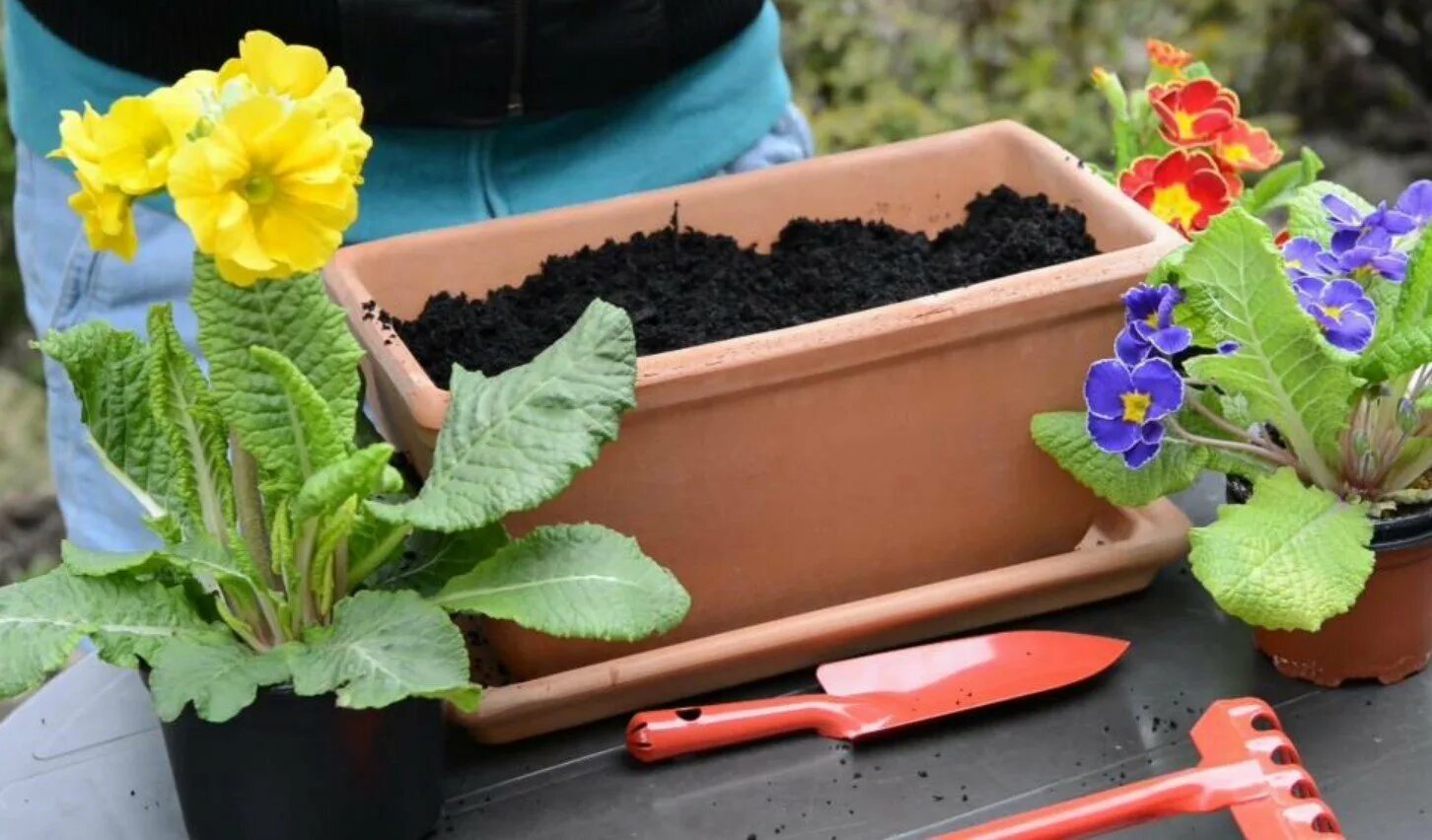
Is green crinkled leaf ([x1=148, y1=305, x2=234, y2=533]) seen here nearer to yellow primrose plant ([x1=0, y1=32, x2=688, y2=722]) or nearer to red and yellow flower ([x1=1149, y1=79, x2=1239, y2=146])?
yellow primrose plant ([x1=0, y1=32, x2=688, y2=722])

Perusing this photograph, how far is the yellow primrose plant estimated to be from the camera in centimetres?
70

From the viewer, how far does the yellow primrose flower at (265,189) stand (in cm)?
68

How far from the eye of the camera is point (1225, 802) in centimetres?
78

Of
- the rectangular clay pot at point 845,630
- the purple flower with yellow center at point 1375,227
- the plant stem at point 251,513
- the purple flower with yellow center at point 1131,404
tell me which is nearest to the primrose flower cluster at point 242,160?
the plant stem at point 251,513

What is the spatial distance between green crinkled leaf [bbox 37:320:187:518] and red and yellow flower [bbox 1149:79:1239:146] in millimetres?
620

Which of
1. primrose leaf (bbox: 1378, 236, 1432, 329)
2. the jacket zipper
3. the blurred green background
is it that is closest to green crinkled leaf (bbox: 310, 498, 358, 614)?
the jacket zipper

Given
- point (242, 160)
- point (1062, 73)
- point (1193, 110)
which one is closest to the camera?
point (242, 160)

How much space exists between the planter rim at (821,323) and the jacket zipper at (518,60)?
121 mm

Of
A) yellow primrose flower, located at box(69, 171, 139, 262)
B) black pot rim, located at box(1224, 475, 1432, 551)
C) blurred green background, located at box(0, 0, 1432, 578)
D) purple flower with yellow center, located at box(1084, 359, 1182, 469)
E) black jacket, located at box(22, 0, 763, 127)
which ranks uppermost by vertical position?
yellow primrose flower, located at box(69, 171, 139, 262)

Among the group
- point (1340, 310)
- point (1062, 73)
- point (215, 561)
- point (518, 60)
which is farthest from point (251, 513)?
point (1062, 73)

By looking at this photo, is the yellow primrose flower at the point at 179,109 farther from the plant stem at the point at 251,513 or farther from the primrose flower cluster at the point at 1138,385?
the primrose flower cluster at the point at 1138,385

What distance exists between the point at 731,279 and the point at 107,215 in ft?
1.27

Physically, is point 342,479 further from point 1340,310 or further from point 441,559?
point 1340,310

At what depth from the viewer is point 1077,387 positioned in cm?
95
